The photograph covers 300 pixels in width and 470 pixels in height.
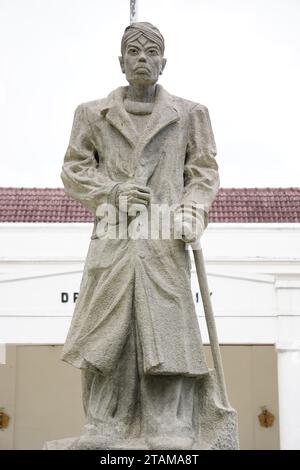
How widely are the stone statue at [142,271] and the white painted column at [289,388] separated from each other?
40.2ft

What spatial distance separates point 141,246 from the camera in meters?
4.66

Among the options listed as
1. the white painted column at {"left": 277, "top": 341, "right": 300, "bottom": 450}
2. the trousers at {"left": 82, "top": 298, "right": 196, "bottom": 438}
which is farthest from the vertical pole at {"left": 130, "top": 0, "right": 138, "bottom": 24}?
the trousers at {"left": 82, "top": 298, "right": 196, "bottom": 438}

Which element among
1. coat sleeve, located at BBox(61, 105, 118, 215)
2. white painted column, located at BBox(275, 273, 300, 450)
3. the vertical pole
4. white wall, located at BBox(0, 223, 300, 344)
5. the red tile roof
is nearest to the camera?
coat sleeve, located at BBox(61, 105, 118, 215)

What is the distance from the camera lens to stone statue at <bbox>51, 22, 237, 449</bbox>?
14.7ft

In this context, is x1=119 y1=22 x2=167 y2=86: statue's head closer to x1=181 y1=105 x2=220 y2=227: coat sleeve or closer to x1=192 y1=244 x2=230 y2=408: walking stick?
x1=181 y1=105 x2=220 y2=227: coat sleeve

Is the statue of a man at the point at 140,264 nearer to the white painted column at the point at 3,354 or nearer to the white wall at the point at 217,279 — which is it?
the white wall at the point at 217,279

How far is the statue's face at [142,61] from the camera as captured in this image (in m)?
4.91

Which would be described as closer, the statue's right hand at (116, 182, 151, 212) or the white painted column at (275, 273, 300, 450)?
the statue's right hand at (116, 182, 151, 212)

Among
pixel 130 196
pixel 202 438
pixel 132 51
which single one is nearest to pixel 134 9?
pixel 132 51

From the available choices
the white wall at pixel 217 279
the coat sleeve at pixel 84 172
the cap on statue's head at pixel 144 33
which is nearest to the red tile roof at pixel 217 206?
the white wall at pixel 217 279
